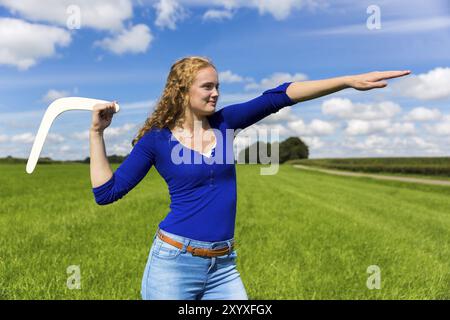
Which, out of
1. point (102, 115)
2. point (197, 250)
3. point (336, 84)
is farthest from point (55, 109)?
point (336, 84)

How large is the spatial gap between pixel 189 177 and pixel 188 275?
0.59 metres

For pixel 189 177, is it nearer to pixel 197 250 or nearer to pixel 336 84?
pixel 197 250

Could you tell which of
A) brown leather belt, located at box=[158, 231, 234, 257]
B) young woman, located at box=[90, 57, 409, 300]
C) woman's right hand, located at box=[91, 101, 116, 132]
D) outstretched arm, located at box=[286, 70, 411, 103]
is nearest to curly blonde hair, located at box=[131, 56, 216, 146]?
young woman, located at box=[90, 57, 409, 300]

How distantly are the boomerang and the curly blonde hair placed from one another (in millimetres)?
328

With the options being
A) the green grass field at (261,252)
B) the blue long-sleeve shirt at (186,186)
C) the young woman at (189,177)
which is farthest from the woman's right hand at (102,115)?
the green grass field at (261,252)

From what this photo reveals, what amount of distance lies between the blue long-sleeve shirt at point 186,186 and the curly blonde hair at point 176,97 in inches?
3.8

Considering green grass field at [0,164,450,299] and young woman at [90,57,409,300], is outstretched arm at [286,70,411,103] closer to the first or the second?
young woman at [90,57,409,300]

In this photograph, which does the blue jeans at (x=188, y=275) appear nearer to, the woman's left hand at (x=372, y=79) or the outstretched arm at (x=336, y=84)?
the outstretched arm at (x=336, y=84)

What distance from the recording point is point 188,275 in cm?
282

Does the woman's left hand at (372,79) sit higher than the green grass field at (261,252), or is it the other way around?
the woman's left hand at (372,79)

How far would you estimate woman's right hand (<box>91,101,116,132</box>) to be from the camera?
2.68 metres

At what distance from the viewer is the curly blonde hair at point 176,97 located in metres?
2.97
